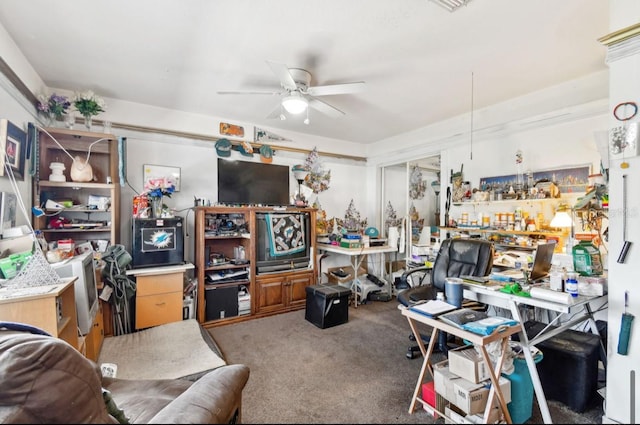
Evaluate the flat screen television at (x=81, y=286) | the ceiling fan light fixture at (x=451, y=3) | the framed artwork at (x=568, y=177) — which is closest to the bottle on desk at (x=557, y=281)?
the framed artwork at (x=568, y=177)

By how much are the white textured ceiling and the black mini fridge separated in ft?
4.48

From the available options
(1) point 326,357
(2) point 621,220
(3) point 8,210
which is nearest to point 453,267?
(2) point 621,220

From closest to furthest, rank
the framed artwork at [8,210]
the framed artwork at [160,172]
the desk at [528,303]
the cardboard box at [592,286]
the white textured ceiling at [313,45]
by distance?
1. the desk at [528,303]
2. the cardboard box at [592,286]
3. the white textured ceiling at [313,45]
4. the framed artwork at [8,210]
5. the framed artwork at [160,172]

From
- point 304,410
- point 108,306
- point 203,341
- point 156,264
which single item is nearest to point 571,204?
point 304,410

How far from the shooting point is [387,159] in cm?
484

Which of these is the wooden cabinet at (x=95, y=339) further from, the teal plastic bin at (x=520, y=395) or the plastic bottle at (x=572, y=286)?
the plastic bottle at (x=572, y=286)

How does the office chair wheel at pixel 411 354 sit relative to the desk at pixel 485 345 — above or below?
below

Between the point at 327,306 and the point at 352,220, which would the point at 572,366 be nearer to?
the point at 327,306

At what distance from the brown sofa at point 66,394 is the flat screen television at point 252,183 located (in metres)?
2.71

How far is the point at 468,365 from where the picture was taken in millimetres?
1188

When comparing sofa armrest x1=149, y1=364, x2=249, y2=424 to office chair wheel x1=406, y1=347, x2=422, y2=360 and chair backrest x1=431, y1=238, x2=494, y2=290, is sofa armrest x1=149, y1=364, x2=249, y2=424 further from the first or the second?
chair backrest x1=431, y1=238, x2=494, y2=290

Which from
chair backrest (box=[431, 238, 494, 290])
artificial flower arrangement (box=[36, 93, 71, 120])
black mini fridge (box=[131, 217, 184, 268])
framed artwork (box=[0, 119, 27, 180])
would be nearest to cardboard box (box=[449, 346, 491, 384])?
chair backrest (box=[431, 238, 494, 290])

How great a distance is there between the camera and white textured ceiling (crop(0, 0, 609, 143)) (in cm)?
182

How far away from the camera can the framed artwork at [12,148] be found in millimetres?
1990
